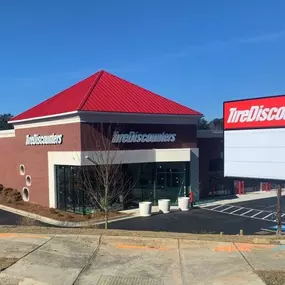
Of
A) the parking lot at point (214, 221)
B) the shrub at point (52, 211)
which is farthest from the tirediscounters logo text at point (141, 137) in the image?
the shrub at point (52, 211)

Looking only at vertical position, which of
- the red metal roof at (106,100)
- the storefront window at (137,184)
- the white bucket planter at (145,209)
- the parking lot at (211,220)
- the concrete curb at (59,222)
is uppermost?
the red metal roof at (106,100)

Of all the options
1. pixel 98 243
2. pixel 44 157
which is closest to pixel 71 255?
pixel 98 243

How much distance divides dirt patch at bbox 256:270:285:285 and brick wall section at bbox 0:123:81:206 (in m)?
22.1

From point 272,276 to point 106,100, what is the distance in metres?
24.8

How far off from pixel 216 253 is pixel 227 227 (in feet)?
51.2

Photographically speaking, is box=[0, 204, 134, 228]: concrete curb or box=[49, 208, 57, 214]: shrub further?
box=[49, 208, 57, 214]: shrub

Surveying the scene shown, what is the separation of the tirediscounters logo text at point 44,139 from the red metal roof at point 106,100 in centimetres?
164

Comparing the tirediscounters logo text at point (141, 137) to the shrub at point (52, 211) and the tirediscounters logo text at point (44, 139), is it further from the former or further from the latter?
the shrub at point (52, 211)

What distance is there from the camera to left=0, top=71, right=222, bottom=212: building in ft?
95.1

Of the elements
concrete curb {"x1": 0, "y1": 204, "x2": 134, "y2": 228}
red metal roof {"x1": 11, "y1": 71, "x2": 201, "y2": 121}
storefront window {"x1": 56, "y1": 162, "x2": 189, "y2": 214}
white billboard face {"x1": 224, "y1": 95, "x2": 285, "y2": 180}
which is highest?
red metal roof {"x1": 11, "y1": 71, "x2": 201, "y2": 121}

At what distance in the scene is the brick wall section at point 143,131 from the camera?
93.8ft

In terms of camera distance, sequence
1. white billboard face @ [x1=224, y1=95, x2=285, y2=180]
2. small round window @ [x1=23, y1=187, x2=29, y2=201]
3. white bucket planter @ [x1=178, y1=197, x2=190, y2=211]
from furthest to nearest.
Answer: small round window @ [x1=23, y1=187, x2=29, y2=201], white bucket planter @ [x1=178, y1=197, x2=190, y2=211], white billboard face @ [x1=224, y1=95, x2=285, y2=180]

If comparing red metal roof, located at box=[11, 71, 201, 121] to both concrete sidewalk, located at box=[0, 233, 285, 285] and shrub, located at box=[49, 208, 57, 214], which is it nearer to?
shrub, located at box=[49, 208, 57, 214]

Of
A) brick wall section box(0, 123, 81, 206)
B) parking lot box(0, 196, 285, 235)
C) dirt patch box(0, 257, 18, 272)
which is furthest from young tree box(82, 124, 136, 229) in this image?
dirt patch box(0, 257, 18, 272)
